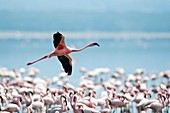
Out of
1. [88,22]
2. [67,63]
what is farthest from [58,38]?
[88,22]

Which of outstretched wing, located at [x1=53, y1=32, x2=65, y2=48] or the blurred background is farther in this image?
the blurred background

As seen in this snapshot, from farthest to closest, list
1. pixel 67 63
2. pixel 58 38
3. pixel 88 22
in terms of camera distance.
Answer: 1. pixel 88 22
2. pixel 67 63
3. pixel 58 38

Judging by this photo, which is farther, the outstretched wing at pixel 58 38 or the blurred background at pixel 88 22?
the blurred background at pixel 88 22

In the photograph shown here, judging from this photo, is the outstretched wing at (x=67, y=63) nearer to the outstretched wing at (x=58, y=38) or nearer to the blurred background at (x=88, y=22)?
the outstretched wing at (x=58, y=38)

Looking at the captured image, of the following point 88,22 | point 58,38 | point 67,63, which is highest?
point 88,22

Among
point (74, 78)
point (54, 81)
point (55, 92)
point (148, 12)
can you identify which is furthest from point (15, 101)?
point (148, 12)

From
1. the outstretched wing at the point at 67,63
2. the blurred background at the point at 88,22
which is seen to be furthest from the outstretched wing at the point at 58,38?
the blurred background at the point at 88,22

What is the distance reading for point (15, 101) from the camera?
36.1 ft

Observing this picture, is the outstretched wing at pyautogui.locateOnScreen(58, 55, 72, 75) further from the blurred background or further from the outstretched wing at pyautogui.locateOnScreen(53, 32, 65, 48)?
the blurred background

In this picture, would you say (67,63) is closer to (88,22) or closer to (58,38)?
(58,38)

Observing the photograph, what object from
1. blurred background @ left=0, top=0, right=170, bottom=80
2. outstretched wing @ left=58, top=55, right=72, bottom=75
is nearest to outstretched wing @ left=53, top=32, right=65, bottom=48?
outstretched wing @ left=58, top=55, right=72, bottom=75

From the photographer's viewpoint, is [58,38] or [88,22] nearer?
[58,38]

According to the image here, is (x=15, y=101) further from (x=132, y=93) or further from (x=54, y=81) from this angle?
(x=54, y=81)

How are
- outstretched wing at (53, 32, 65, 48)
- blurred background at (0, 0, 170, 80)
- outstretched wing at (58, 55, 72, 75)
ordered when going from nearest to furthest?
1. outstretched wing at (53, 32, 65, 48)
2. outstretched wing at (58, 55, 72, 75)
3. blurred background at (0, 0, 170, 80)
